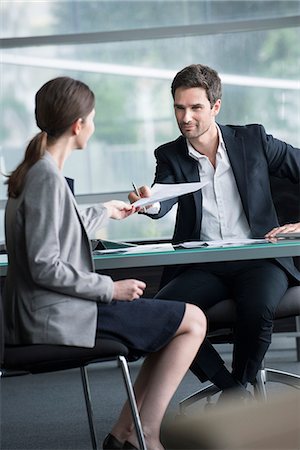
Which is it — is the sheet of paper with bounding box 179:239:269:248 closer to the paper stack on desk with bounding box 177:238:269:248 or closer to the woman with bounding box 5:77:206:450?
the paper stack on desk with bounding box 177:238:269:248

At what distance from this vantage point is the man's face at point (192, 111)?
11.1ft

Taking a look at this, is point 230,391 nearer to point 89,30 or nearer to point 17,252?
point 17,252

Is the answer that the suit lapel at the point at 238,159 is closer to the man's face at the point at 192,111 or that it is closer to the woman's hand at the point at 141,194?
the man's face at the point at 192,111

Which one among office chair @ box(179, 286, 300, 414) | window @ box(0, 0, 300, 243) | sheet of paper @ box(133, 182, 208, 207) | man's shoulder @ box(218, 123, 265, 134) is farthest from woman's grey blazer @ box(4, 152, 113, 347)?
window @ box(0, 0, 300, 243)

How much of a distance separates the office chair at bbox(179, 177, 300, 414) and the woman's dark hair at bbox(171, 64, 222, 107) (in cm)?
43

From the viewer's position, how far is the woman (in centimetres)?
254

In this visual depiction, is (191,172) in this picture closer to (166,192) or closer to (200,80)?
(200,80)

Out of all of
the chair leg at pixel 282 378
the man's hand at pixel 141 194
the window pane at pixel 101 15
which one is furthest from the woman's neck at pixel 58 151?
the window pane at pixel 101 15

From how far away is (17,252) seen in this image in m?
2.60

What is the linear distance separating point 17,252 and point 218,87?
120cm

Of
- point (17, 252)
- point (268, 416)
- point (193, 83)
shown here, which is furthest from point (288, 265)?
point (268, 416)

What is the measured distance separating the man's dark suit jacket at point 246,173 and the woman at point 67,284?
672 mm

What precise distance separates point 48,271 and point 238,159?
3.65 ft

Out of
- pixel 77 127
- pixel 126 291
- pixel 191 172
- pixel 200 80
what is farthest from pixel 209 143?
pixel 126 291
